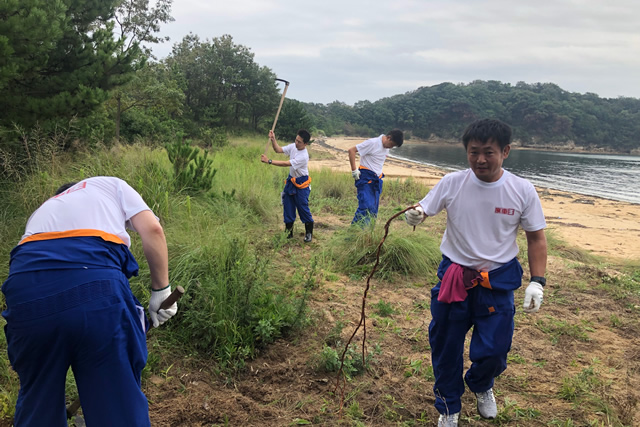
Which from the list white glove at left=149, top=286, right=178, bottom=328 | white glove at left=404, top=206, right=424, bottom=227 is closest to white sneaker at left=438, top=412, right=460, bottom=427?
white glove at left=404, top=206, right=424, bottom=227

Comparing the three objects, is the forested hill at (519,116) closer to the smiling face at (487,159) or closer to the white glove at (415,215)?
the white glove at (415,215)

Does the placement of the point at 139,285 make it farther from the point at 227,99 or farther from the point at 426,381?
the point at 227,99

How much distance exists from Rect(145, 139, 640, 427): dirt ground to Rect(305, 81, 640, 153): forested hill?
67166mm

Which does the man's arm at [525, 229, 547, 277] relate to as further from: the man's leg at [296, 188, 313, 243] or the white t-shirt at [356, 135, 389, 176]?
the white t-shirt at [356, 135, 389, 176]

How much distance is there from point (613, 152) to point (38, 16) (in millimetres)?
80385

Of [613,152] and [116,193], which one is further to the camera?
[613,152]

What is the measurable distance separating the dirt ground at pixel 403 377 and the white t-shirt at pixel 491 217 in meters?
1.08

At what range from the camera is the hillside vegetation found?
8.62 feet

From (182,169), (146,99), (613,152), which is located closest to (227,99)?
(146,99)

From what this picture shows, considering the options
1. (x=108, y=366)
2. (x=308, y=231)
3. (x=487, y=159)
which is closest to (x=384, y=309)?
(x=487, y=159)

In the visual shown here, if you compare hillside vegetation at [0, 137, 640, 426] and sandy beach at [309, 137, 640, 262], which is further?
sandy beach at [309, 137, 640, 262]

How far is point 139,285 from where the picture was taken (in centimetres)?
341

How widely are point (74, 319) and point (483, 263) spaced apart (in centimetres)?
199

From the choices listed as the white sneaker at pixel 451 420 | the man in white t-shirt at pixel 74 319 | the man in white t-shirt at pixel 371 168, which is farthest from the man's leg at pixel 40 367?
the man in white t-shirt at pixel 371 168
